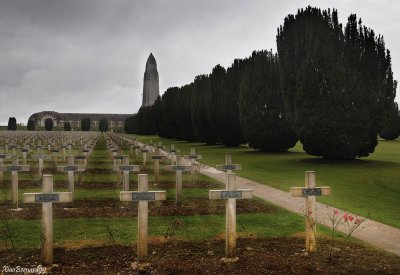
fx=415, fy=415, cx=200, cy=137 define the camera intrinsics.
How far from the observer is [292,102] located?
833 inches

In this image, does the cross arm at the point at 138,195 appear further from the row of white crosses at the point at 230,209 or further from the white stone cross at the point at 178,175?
the white stone cross at the point at 178,175

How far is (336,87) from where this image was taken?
1958 centimetres

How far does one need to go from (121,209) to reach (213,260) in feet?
13.1

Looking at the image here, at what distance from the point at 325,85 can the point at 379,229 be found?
1318cm

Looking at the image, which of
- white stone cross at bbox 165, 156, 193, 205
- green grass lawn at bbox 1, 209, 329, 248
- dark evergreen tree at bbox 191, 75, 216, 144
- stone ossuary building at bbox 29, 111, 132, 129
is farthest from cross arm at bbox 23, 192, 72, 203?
stone ossuary building at bbox 29, 111, 132, 129

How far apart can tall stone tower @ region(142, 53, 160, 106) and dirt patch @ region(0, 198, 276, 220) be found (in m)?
136

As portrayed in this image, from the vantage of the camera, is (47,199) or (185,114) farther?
(185,114)

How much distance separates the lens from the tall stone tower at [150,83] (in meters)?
146

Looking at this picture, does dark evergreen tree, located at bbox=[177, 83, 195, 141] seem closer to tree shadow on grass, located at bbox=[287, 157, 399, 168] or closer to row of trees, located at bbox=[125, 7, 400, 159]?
row of trees, located at bbox=[125, 7, 400, 159]

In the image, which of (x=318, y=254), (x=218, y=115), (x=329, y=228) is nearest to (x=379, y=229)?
(x=329, y=228)

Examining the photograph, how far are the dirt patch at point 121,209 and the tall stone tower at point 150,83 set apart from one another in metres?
136

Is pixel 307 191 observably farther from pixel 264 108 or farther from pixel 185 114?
pixel 185 114

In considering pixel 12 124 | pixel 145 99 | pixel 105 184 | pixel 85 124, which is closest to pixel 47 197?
pixel 105 184

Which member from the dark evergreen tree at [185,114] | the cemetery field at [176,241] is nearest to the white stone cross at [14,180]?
the cemetery field at [176,241]
